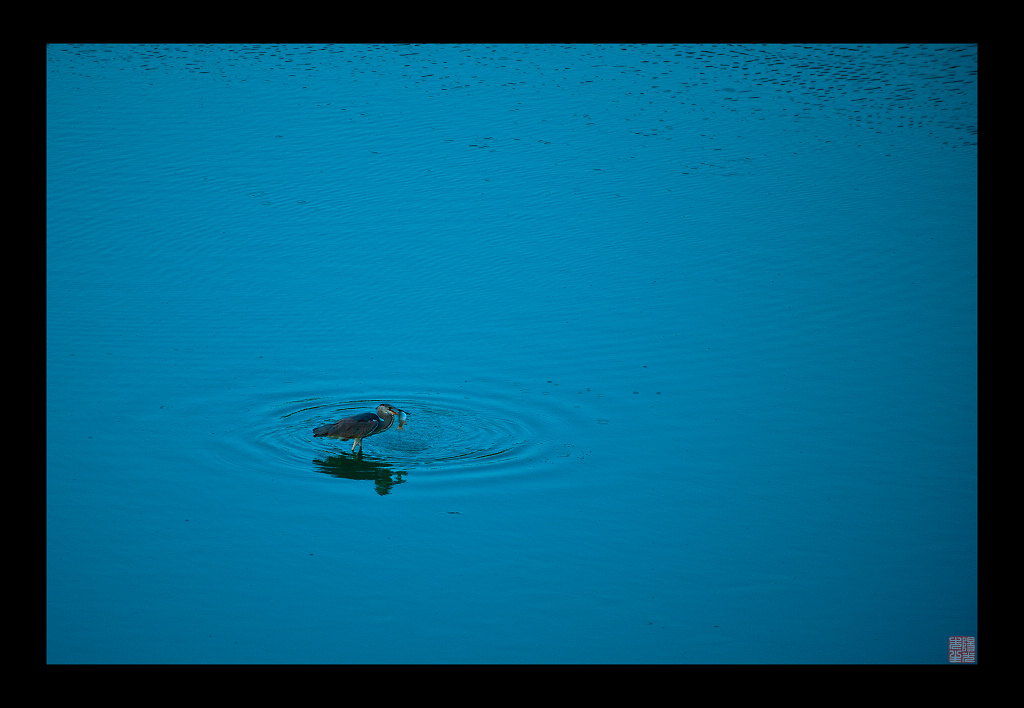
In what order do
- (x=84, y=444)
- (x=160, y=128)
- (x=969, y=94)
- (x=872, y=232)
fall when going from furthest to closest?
1. (x=969, y=94)
2. (x=160, y=128)
3. (x=872, y=232)
4. (x=84, y=444)

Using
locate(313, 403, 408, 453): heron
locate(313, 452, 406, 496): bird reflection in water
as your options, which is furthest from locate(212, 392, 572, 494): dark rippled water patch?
locate(313, 403, 408, 453): heron

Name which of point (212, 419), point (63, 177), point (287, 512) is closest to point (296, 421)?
point (212, 419)

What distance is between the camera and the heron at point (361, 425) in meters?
7.51

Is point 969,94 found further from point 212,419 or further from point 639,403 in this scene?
point 212,419

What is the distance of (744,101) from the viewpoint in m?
15.4

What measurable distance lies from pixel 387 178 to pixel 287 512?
23.5 feet

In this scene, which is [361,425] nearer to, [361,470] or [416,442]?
[361,470]

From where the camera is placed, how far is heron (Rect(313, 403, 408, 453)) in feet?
24.6

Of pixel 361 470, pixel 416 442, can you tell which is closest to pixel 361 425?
pixel 361 470

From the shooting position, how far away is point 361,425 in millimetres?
7496

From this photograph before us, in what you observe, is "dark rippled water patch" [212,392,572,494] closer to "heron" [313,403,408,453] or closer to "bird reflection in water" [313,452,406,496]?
"bird reflection in water" [313,452,406,496]

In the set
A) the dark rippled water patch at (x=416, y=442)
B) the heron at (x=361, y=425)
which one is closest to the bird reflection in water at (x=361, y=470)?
the dark rippled water patch at (x=416, y=442)

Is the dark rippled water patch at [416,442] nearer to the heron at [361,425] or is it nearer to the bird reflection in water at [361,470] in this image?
the bird reflection in water at [361,470]

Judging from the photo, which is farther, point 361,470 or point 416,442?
point 416,442
